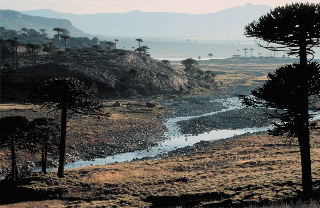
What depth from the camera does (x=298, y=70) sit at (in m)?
17.5

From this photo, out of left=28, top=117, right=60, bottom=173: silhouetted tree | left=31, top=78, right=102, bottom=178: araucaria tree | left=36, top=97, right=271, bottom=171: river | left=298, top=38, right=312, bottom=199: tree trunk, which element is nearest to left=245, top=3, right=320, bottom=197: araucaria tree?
left=298, top=38, right=312, bottom=199: tree trunk

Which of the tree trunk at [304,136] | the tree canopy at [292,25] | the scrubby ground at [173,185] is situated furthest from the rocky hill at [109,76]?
the tree trunk at [304,136]

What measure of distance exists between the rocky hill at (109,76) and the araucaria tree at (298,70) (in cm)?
7278

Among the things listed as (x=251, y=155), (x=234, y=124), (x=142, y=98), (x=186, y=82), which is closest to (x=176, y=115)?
(x=234, y=124)

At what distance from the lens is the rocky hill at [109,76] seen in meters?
91.1

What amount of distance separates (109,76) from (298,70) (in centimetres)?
9191

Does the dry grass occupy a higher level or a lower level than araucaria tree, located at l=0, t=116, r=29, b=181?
lower

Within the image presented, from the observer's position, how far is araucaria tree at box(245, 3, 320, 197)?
16922 mm

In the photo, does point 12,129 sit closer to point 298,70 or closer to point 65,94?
point 65,94

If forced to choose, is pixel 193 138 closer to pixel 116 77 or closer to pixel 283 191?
pixel 283 191

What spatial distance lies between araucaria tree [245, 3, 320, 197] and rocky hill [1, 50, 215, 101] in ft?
239

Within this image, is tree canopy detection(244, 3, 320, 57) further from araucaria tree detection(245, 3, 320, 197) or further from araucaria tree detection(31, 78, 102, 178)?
araucaria tree detection(31, 78, 102, 178)

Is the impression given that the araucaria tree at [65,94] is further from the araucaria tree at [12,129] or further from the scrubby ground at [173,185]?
the scrubby ground at [173,185]

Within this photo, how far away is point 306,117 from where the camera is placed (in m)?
17.1
